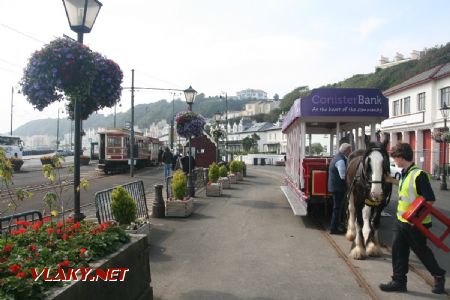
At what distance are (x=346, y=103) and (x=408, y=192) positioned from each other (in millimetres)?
5011

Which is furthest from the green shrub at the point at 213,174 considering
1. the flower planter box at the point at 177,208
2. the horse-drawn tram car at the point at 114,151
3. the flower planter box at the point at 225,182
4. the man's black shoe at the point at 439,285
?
the horse-drawn tram car at the point at 114,151

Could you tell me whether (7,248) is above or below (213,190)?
above

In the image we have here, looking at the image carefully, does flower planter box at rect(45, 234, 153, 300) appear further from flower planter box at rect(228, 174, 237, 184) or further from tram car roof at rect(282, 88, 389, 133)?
flower planter box at rect(228, 174, 237, 184)

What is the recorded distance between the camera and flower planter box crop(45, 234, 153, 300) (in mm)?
3291

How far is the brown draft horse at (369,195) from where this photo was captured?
6.84 m

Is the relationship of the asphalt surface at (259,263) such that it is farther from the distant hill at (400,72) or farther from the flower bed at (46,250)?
the distant hill at (400,72)

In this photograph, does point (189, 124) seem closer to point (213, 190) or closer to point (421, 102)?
point (213, 190)

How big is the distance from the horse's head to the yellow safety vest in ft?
3.82

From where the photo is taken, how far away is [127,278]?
4375mm

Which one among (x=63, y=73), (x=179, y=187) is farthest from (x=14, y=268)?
(x=179, y=187)

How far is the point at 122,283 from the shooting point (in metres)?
4.23

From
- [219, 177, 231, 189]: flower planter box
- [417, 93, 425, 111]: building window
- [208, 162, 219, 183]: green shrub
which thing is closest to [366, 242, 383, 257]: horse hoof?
[208, 162, 219, 183]: green shrub

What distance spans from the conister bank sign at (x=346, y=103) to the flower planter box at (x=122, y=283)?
631cm

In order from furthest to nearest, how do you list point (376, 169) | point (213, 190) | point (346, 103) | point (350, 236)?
1. point (213, 190)
2. point (346, 103)
3. point (350, 236)
4. point (376, 169)
